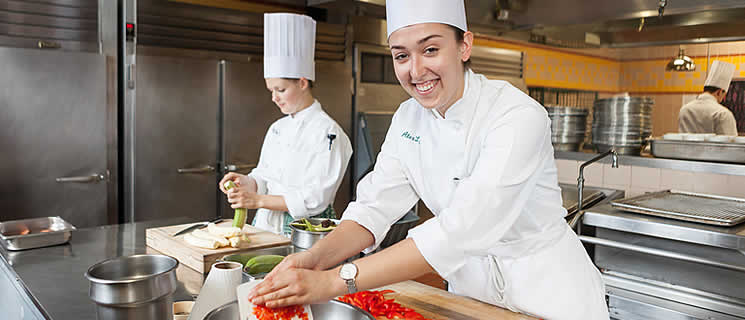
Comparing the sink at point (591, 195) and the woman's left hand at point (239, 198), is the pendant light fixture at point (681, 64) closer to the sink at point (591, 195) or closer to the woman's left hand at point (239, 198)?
the sink at point (591, 195)

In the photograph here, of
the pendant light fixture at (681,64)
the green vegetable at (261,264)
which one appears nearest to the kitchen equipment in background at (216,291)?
the green vegetable at (261,264)

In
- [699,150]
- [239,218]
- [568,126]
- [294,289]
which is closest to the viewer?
[294,289]

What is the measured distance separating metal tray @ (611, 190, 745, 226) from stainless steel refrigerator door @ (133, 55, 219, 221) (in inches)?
110

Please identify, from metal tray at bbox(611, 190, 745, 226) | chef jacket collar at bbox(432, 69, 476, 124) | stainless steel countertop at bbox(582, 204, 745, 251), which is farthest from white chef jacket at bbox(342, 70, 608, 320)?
metal tray at bbox(611, 190, 745, 226)

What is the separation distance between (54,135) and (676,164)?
382 centimetres

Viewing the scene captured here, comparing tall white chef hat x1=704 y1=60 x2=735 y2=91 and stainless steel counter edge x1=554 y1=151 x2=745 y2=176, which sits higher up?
tall white chef hat x1=704 y1=60 x2=735 y2=91

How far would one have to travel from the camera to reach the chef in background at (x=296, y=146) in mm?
2615

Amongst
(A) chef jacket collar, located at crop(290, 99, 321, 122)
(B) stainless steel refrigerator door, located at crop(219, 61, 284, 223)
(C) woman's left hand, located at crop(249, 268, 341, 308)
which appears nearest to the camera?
(C) woman's left hand, located at crop(249, 268, 341, 308)

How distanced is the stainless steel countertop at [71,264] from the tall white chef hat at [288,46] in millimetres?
874

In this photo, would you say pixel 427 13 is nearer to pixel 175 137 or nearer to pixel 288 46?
pixel 288 46

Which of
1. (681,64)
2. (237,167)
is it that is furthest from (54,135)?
(681,64)

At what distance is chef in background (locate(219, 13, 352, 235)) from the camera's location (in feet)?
8.58

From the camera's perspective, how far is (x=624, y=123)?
3.69m

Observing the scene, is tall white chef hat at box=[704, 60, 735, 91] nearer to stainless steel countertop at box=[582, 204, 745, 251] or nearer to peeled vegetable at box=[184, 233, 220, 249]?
stainless steel countertop at box=[582, 204, 745, 251]
